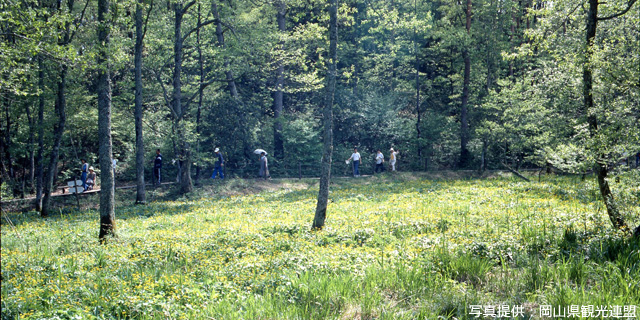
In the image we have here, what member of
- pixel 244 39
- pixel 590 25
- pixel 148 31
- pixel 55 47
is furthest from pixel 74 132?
pixel 590 25

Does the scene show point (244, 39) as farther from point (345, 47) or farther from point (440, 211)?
point (345, 47)

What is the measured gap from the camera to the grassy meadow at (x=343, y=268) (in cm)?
519

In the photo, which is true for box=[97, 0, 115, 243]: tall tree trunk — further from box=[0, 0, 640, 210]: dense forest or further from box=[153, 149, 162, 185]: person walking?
box=[153, 149, 162, 185]: person walking

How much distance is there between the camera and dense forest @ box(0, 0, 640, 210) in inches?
406

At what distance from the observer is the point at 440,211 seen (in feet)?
40.1

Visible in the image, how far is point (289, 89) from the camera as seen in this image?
31.5m

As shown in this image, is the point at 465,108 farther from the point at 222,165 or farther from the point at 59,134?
the point at 59,134

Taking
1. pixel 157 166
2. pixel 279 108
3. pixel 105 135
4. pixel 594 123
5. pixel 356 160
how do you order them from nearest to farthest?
pixel 594 123
pixel 105 135
pixel 157 166
pixel 356 160
pixel 279 108

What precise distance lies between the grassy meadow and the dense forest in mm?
1987

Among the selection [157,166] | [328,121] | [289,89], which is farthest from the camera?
[289,89]

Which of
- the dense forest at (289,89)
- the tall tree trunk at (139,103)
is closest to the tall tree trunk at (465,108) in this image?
the dense forest at (289,89)

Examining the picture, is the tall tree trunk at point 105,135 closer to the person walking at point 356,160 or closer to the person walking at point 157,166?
the person walking at point 157,166

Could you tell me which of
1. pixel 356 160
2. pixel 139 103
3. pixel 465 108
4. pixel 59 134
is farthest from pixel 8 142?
pixel 465 108

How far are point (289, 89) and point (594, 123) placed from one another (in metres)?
24.7
